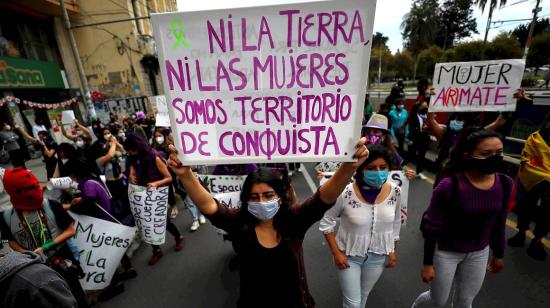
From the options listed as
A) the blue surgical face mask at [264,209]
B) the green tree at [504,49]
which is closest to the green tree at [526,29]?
the green tree at [504,49]

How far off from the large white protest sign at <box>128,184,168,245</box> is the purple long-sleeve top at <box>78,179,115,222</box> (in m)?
0.29

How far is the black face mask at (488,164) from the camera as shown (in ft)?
5.56

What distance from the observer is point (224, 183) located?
10.5 feet

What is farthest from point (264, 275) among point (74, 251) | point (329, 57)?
point (74, 251)

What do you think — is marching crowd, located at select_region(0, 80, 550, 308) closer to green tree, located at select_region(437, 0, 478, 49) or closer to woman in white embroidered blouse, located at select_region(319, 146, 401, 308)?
woman in white embroidered blouse, located at select_region(319, 146, 401, 308)

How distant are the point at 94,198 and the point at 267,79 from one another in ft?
8.13

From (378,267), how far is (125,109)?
17.8 meters

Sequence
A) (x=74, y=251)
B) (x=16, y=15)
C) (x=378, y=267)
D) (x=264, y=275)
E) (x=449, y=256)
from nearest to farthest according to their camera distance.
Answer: (x=264, y=275) → (x=449, y=256) → (x=378, y=267) → (x=74, y=251) → (x=16, y=15)

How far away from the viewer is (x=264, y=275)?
154cm

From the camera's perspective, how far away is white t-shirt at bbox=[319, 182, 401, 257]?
1.92 m

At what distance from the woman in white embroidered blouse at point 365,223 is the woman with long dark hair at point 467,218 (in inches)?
11.9

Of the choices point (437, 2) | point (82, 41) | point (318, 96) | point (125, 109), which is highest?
point (437, 2)

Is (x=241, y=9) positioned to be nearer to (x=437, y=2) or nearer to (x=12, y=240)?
(x=12, y=240)

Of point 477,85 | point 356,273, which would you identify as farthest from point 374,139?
point 356,273
